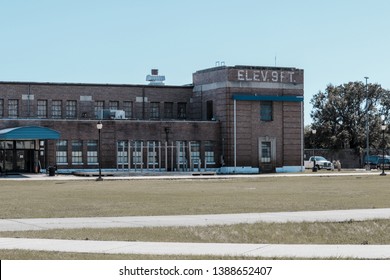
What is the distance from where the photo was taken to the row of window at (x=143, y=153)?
2926 inches

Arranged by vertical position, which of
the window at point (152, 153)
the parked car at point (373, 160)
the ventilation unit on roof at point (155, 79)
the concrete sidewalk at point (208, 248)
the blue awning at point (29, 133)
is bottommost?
the concrete sidewalk at point (208, 248)

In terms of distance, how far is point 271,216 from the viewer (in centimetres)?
2377

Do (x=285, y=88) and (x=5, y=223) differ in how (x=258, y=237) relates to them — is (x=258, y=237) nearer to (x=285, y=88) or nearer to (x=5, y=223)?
(x=5, y=223)

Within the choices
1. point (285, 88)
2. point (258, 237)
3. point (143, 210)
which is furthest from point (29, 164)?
point (258, 237)

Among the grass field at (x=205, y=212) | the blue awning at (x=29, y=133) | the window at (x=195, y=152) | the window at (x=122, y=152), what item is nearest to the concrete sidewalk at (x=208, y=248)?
the grass field at (x=205, y=212)

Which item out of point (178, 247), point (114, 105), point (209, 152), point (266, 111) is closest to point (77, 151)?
point (114, 105)

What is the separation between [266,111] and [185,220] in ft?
196

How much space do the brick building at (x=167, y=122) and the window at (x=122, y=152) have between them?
3.7 inches

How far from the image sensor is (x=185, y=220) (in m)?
22.4

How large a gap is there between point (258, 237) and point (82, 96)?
2482 inches

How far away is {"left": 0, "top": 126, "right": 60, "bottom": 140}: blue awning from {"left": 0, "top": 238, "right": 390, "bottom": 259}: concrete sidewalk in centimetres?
4916

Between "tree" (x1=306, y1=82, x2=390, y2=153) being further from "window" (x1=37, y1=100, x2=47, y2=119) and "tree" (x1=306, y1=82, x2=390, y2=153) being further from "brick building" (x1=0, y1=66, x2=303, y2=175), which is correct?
"window" (x1=37, y1=100, x2=47, y2=119)

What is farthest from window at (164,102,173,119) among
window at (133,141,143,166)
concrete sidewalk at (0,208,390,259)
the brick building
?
concrete sidewalk at (0,208,390,259)

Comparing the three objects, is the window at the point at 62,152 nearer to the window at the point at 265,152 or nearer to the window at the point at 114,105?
the window at the point at 114,105
